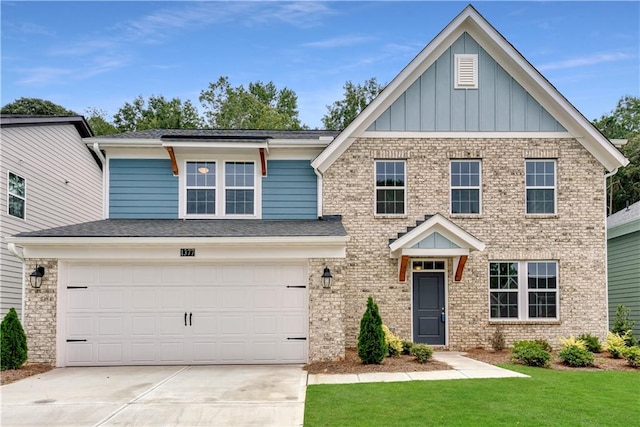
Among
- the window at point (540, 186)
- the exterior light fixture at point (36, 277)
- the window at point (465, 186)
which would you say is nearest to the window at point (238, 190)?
the exterior light fixture at point (36, 277)

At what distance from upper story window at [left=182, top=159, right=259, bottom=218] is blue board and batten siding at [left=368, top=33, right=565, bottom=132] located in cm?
396

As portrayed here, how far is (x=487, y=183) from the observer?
1555 centimetres

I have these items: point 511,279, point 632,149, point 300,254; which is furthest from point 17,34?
point 632,149

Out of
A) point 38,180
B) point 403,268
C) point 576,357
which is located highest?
point 38,180

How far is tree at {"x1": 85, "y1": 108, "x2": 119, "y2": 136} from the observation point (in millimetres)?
38312

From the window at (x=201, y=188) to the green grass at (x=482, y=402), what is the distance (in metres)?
7.48

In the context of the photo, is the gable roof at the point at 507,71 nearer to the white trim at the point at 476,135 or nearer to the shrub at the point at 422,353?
the white trim at the point at 476,135

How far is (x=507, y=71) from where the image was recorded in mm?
15578

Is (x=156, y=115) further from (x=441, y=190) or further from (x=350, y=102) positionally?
(x=441, y=190)

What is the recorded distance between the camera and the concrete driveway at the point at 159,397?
779 centimetres

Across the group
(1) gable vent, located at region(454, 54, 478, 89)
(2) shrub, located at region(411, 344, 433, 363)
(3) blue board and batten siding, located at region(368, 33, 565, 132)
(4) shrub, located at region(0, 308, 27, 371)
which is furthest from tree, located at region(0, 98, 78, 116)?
(2) shrub, located at region(411, 344, 433, 363)

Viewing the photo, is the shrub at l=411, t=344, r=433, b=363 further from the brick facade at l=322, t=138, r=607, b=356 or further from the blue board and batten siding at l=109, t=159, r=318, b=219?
the blue board and batten siding at l=109, t=159, r=318, b=219

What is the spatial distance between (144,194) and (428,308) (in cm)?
846

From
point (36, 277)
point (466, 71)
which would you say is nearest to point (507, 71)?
point (466, 71)
